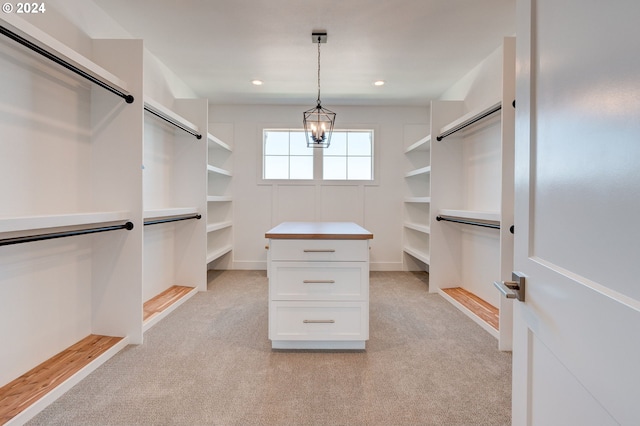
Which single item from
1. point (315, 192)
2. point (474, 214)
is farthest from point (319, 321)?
point (315, 192)

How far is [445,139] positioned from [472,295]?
1.82 metres

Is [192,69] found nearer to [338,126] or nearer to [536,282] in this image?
[338,126]

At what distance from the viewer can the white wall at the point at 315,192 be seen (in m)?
4.73

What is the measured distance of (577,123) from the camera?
0.59 metres

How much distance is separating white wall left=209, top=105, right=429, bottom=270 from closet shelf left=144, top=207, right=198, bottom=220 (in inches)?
50.1

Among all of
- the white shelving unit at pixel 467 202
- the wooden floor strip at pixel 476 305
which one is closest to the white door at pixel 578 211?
the white shelving unit at pixel 467 202

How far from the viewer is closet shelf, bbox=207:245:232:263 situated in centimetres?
389

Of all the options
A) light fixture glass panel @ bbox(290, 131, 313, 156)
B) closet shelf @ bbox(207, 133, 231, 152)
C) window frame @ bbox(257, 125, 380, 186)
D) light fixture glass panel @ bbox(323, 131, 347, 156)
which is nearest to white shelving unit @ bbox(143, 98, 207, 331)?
closet shelf @ bbox(207, 133, 231, 152)

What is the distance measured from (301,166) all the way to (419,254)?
222cm

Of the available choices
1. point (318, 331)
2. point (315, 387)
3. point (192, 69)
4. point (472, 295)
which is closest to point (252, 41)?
point (192, 69)

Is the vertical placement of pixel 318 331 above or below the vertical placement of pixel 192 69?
below

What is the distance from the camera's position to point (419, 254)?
4.13 metres

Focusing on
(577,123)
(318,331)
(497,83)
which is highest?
(497,83)

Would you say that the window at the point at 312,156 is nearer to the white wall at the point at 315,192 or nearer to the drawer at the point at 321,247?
the white wall at the point at 315,192
